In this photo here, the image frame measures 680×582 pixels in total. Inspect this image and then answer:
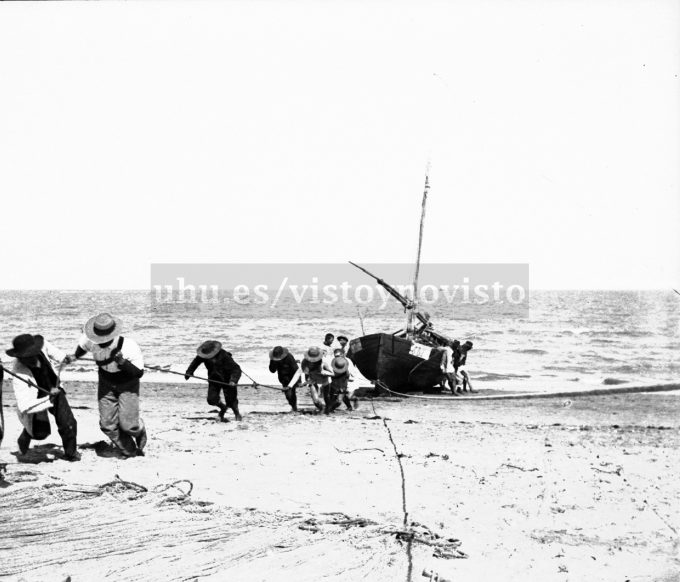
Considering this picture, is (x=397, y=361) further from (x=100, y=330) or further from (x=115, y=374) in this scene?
(x=100, y=330)

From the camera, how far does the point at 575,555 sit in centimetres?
544

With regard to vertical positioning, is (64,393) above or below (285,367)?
above

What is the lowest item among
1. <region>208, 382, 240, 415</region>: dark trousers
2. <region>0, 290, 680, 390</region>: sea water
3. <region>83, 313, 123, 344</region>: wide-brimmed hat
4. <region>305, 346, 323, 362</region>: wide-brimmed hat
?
<region>0, 290, 680, 390</region>: sea water

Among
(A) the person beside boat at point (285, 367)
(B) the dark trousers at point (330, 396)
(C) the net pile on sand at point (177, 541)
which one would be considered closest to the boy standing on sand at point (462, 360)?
(B) the dark trousers at point (330, 396)

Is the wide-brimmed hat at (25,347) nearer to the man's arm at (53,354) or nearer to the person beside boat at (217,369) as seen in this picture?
the man's arm at (53,354)

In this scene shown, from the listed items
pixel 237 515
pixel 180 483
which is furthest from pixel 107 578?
pixel 180 483

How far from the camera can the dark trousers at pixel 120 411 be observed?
7.91 m

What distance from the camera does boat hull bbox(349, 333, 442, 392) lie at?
17345 millimetres

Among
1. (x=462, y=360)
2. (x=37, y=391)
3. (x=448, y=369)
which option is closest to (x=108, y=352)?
(x=37, y=391)

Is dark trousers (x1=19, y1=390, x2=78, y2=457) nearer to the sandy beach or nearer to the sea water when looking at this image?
the sandy beach

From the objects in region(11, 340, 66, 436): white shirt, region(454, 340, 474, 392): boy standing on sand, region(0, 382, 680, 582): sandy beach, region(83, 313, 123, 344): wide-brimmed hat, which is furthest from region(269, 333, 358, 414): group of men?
region(454, 340, 474, 392): boy standing on sand

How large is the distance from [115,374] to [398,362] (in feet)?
34.1

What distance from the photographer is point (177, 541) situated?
17.5ft

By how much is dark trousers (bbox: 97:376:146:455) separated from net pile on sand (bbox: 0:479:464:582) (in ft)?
5.19
